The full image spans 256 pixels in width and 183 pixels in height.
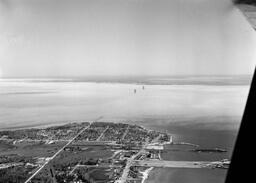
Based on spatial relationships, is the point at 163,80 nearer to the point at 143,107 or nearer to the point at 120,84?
the point at 143,107

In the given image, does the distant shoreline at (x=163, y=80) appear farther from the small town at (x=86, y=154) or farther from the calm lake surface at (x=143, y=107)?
the small town at (x=86, y=154)

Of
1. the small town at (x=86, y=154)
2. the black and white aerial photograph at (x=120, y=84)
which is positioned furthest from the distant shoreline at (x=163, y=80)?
the small town at (x=86, y=154)

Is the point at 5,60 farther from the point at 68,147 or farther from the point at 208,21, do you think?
the point at 208,21

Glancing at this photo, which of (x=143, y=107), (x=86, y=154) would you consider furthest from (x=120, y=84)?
(x=86, y=154)

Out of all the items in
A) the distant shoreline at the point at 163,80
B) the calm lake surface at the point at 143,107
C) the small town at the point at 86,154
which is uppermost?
the distant shoreline at the point at 163,80

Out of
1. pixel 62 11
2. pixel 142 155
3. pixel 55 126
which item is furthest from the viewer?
pixel 62 11

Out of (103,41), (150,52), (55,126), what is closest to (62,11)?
(103,41)
